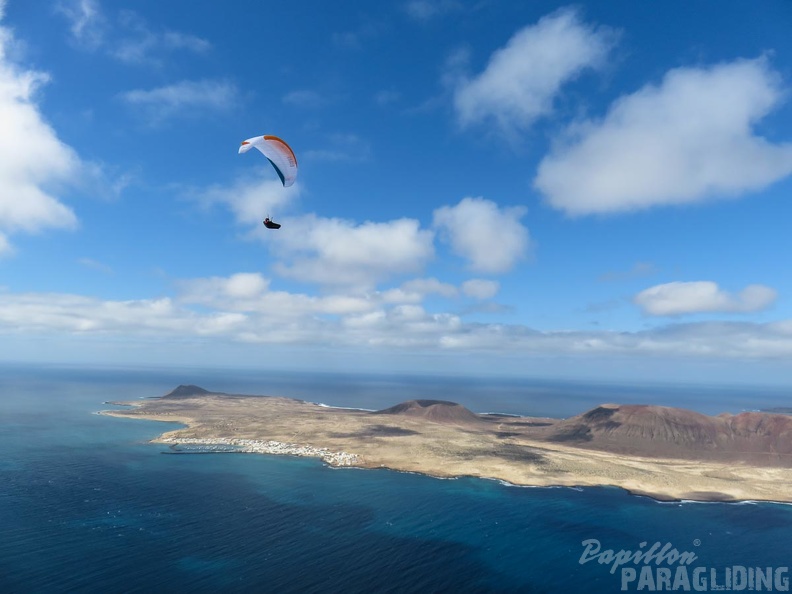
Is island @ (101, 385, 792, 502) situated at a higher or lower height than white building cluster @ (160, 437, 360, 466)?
higher

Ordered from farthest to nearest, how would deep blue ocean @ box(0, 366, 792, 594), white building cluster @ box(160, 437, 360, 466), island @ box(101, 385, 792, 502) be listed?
white building cluster @ box(160, 437, 360, 466) → island @ box(101, 385, 792, 502) → deep blue ocean @ box(0, 366, 792, 594)

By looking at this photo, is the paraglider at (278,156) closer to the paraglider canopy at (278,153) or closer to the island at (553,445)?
the paraglider canopy at (278,153)

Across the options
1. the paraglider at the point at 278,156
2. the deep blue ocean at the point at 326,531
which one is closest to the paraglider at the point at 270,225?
the paraglider at the point at 278,156

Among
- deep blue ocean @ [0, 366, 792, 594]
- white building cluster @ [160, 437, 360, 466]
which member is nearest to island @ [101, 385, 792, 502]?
white building cluster @ [160, 437, 360, 466]

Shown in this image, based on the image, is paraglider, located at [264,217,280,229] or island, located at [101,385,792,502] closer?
paraglider, located at [264,217,280,229]

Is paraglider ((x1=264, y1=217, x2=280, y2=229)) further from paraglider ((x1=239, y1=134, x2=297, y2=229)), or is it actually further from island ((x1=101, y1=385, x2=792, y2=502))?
island ((x1=101, y1=385, x2=792, y2=502))

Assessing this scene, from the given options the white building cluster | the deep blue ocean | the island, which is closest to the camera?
the deep blue ocean

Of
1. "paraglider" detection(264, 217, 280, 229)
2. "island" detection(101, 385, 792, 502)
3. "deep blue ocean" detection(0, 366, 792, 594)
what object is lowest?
"deep blue ocean" detection(0, 366, 792, 594)

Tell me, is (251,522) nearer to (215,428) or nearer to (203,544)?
(203,544)
